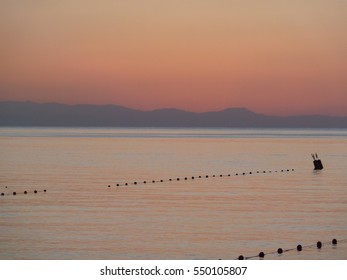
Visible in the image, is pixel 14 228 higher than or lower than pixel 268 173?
lower

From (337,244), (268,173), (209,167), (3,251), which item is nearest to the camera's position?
(3,251)

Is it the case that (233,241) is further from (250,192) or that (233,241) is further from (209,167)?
(209,167)

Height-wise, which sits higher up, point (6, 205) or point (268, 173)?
point (268, 173)

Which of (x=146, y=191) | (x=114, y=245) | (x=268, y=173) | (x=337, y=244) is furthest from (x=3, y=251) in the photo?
(x=268, y=173)

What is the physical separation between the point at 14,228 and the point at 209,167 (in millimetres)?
39862

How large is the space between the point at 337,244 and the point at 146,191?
20133 millimetres

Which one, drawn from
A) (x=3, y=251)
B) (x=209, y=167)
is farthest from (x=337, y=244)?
(x=209, y=167)

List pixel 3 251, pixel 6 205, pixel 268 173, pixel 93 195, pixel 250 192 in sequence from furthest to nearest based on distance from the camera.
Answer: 1. pixel 268 173
2. pixel 250 192
3. pixel 93 195
4. pixel 6 205
5. pixel 3 251

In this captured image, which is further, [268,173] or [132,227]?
[268,173]

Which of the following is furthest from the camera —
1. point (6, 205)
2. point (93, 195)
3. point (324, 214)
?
point (93, 195)

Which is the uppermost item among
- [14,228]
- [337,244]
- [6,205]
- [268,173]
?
[268,173]

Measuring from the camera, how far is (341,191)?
48594 mm

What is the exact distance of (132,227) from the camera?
32.3 metres

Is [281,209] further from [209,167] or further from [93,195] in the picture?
[209,167]
